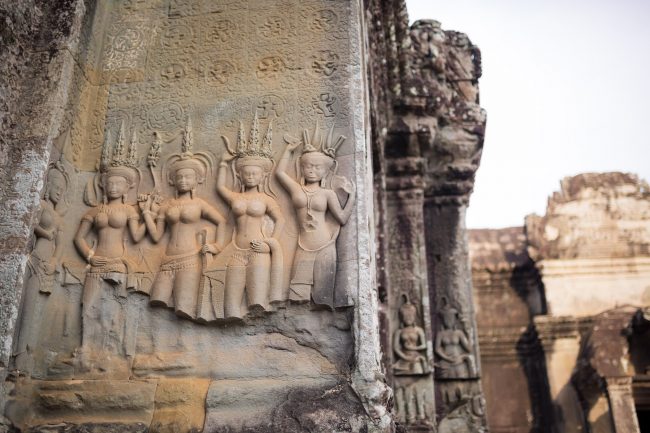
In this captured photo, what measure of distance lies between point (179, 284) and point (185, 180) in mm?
701

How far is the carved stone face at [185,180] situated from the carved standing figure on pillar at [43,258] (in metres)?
0.76

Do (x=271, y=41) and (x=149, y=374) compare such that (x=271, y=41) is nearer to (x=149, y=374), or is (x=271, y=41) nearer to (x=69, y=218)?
(x=69, y=218)

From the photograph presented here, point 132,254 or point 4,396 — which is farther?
point 132,254

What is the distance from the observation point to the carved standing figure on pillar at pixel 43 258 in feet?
11.8

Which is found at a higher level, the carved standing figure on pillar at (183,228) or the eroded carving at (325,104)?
the eroded carving at (325,104)

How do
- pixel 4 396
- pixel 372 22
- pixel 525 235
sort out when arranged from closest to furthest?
pixel 4 396
pixel 372 22
pixel 525 235

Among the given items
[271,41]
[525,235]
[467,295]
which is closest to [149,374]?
[271,41]

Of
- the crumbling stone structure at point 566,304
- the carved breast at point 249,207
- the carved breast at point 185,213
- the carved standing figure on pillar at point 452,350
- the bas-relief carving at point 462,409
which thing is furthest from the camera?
the crumbling stone structure at point 566,304

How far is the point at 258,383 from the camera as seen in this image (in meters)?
3.39

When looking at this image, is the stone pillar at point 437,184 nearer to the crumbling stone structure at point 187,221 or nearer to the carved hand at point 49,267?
the crumbling stone structure at point 187,221

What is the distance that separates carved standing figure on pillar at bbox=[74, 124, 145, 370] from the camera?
367 cm

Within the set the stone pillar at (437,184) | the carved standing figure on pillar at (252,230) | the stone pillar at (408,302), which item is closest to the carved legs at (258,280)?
the carved standing figure on pillar at (252,230)

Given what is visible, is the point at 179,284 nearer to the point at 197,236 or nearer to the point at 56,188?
the point at 197,236

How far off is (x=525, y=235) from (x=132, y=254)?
11824 mm
